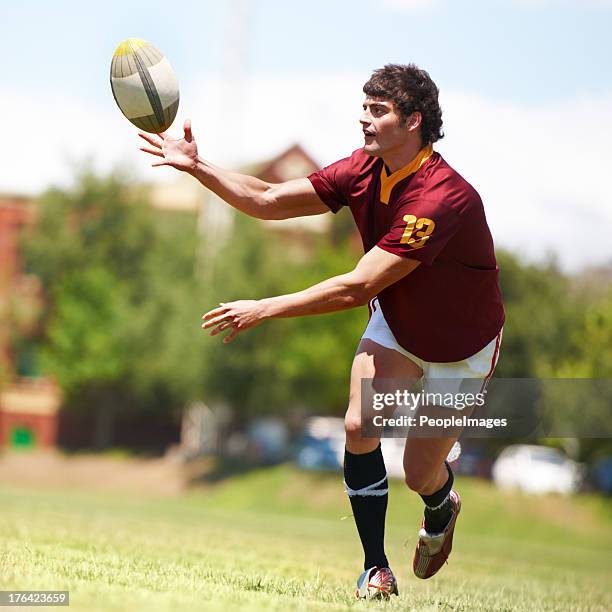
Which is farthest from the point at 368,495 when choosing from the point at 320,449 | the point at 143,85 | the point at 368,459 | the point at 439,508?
the point at 320,449

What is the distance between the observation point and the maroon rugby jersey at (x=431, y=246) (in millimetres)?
6762

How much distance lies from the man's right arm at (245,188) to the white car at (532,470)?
1353 inches

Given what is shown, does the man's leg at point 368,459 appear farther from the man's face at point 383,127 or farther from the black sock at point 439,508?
the man's face at point 383,127

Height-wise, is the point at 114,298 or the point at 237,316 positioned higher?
the point at 237,316

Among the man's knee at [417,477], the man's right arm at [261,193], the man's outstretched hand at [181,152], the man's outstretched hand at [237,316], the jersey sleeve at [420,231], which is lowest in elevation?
the man's knee at [417,477]

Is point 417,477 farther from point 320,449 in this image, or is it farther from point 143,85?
point 320,449

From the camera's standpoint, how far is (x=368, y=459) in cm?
739

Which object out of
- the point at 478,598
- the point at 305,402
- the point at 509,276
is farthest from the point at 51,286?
the point at 478,598

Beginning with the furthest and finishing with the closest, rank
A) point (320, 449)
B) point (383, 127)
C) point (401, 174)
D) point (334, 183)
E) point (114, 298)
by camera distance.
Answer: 1. point (114, 298)
2. point (320, 449)
3. point (334, 183)
4. point (401, 174)
5. point (383, 127)

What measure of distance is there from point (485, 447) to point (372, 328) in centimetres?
4133

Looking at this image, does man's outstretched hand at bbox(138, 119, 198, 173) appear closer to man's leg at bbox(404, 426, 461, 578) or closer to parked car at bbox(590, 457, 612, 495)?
man's leg at bbox(404, 426, 461, 578)

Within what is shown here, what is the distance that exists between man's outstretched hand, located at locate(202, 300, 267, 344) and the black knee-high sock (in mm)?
1403

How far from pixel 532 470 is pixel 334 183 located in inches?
1444

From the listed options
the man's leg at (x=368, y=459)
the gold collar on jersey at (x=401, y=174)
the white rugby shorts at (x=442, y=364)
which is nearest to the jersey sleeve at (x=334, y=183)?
the gold collar on jersey at (x=401, y=174)
